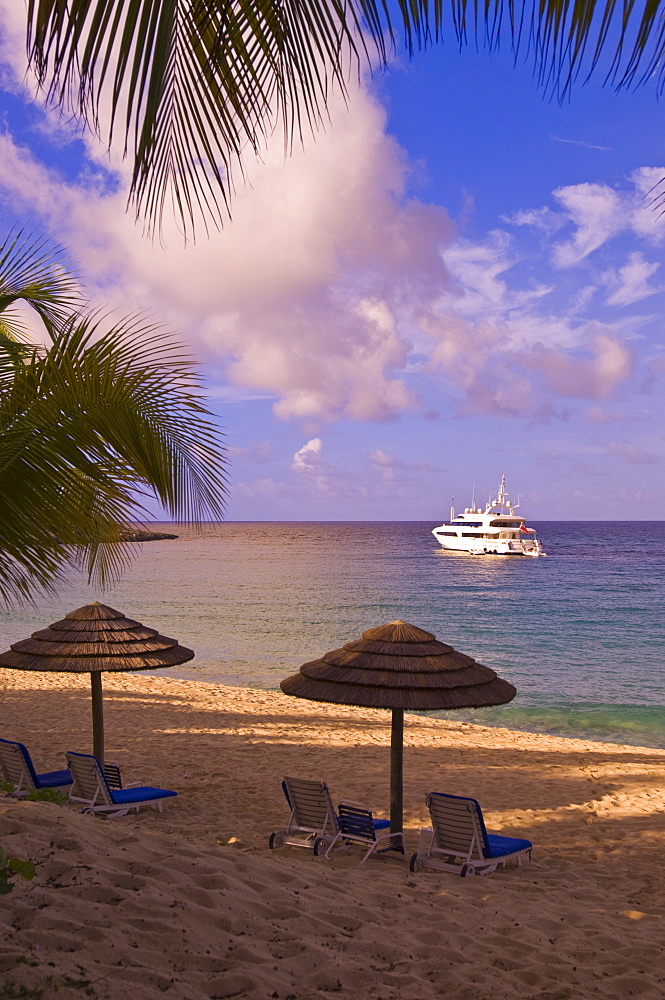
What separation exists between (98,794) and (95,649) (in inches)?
52.4

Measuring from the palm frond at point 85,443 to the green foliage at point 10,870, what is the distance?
1170mm

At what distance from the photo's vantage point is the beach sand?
324cm

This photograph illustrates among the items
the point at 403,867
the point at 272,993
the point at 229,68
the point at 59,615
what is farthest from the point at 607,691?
the point at 59,615

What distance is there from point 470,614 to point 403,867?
93.8ft

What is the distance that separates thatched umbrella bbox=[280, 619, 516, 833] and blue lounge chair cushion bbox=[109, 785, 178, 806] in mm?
2008

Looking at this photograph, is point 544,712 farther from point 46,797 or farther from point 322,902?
point 322,902

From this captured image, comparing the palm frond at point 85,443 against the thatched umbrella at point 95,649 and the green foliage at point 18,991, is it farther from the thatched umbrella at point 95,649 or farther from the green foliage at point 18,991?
the thatched umbrella at point 95,649

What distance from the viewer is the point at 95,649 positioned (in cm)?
763

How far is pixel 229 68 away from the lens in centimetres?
192

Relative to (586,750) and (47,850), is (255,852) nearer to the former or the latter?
(47,850)

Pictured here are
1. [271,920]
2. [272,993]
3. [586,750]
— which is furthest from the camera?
[586,750]

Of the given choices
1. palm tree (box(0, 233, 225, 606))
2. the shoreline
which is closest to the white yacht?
the shoreline

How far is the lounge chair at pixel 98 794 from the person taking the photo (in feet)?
23.2

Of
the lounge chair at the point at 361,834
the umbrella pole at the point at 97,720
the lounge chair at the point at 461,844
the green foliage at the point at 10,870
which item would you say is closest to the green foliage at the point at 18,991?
the green foliage at the point at 10,870
